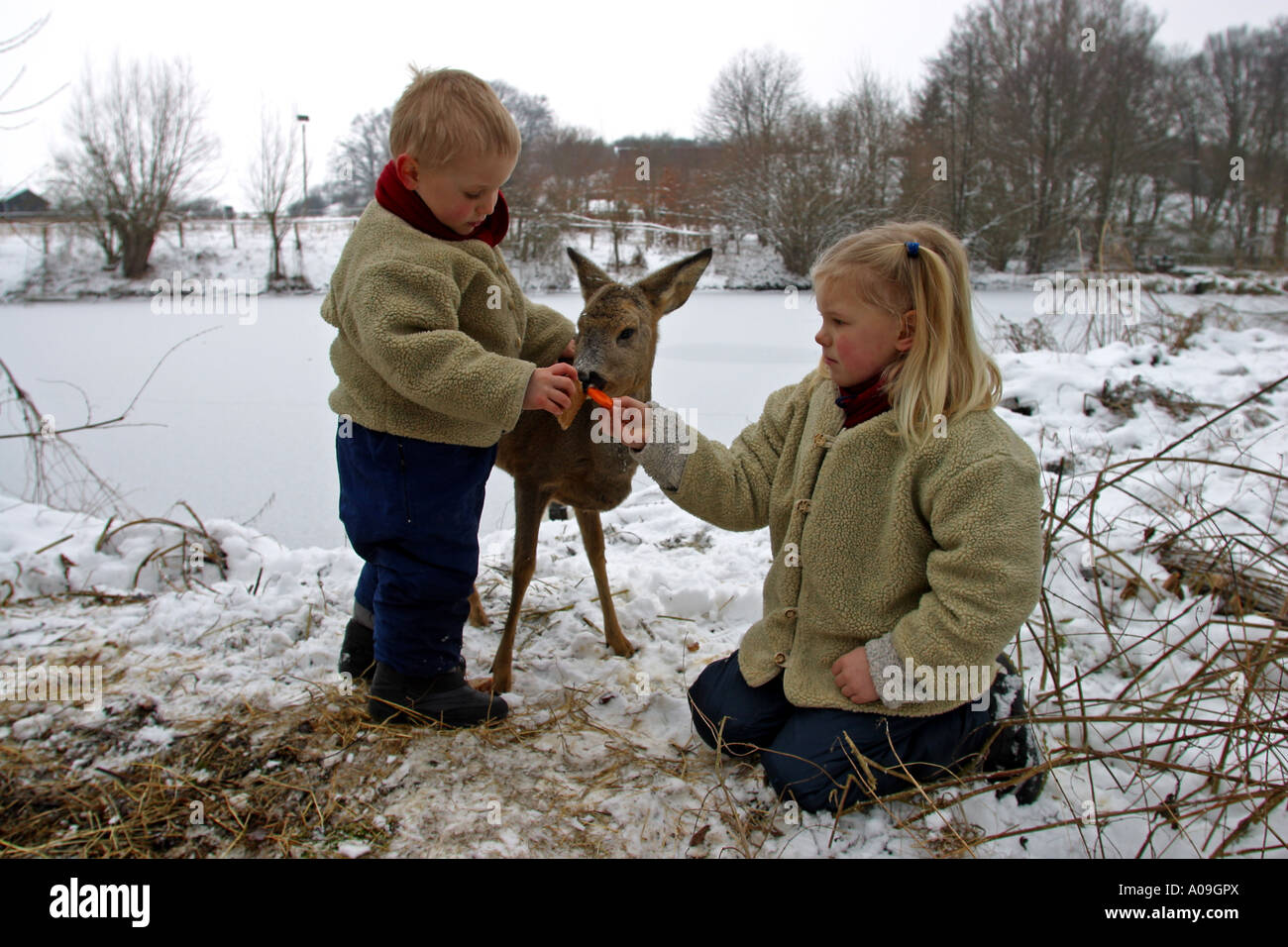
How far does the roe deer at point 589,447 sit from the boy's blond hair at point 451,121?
650 mm

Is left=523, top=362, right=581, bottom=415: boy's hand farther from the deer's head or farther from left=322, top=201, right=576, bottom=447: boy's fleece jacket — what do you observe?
the deer's head

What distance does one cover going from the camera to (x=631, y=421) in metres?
2.36

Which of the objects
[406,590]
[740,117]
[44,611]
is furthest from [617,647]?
[740,117]

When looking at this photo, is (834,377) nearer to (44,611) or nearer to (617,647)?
(617,647)

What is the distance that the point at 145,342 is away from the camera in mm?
10195

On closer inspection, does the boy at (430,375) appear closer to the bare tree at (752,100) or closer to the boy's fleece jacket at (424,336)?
the boy's fleece jacket at (424,336)

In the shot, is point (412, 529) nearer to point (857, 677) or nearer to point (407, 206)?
point (407, 206)

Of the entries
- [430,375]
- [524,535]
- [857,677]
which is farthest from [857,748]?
[430,375]

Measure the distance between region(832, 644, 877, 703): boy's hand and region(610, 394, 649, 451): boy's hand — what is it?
0.84 meters

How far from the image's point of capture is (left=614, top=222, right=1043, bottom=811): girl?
2.02m

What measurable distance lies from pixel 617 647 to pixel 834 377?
1587mm

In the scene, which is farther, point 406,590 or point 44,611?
point 44,611

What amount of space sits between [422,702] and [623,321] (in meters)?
1.44

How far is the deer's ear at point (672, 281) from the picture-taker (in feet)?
9.44
